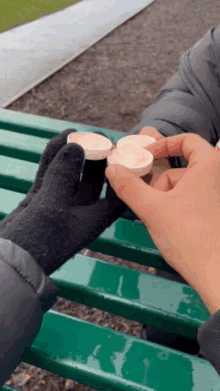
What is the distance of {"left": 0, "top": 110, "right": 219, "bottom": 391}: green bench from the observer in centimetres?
100

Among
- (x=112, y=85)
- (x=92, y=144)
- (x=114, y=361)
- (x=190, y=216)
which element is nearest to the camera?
(x=190, y=216)

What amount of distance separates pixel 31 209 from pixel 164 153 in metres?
0.49

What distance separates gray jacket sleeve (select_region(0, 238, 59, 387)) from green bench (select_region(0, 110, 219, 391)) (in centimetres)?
14

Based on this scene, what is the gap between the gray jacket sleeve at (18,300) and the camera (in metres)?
0.89

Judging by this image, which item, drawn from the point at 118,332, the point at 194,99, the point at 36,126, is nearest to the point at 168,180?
the point at 118,332

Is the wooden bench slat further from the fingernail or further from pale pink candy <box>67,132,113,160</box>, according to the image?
the fingernail

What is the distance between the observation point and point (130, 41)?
195 inches

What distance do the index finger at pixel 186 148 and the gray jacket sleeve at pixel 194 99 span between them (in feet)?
1.15

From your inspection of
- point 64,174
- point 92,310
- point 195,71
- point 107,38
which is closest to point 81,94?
point 107,38

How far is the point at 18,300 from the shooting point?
916 millimetres

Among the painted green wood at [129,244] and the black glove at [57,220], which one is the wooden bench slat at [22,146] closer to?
the painted green wood at [129,244]

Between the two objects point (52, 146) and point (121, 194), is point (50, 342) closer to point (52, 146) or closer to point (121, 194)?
point (121, 194)

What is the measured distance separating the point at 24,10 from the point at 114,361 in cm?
561

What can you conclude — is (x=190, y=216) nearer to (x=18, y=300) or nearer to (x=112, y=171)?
(x=112, y=171)
